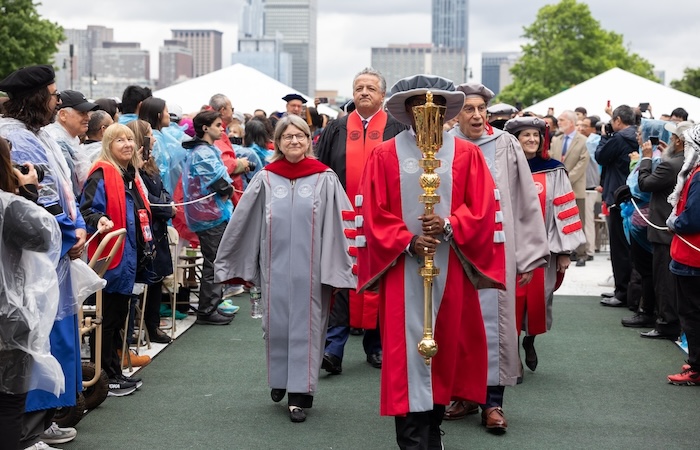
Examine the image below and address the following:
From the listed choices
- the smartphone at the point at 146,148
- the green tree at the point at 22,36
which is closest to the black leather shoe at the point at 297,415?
the smartphone at the point at 146,148

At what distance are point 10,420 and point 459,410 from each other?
122 inches

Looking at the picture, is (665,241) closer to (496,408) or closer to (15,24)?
(496,408)

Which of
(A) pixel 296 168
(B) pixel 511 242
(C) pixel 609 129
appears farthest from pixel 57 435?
(C) pixel 609 129

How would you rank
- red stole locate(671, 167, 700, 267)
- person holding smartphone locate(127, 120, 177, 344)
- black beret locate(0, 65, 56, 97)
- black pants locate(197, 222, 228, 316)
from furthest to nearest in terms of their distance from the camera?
black pants locate(197, 222, 228, 316) → person holding smartphone locate(127, 120, 177, 344) → red stole locate(671, 167, 700, 267) → black beret locate(0, 65, 56, 97)

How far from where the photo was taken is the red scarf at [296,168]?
7.15 meters

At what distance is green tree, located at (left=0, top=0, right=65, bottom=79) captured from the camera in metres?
45.7

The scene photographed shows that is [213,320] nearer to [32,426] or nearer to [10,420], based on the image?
[32,426]

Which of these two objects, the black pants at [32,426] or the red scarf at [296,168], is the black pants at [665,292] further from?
the black pants at [32,426]

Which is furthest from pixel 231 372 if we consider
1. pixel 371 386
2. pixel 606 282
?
pixel 606 282

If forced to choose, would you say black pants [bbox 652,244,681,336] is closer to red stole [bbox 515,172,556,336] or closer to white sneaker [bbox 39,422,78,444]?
red stole [bbox 515,172,556,336]

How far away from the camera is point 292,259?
709 centimetres

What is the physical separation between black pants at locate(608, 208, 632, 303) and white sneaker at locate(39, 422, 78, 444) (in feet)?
24.6

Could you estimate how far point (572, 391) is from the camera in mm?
7824

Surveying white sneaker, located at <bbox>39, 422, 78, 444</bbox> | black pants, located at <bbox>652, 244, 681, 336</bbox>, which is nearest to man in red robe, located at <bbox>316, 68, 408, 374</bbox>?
white sneaker, located at <bbox>39, 422, 78, 444</bbox>
